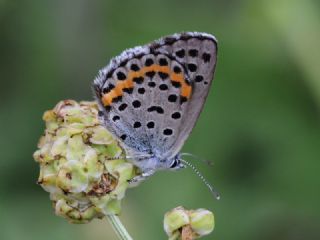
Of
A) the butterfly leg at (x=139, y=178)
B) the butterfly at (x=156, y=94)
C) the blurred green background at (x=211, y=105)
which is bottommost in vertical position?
the butterfly leg at (x=139, y=178)

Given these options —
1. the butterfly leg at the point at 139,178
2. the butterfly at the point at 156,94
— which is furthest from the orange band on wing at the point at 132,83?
the butterfly leg at the point at 139,178

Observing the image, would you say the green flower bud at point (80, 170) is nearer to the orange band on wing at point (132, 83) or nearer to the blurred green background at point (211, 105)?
the orange band on wing at point (132, 83)

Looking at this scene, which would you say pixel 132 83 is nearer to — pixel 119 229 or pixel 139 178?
pixel 139 178

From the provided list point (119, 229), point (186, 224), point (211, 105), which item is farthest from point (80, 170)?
point (211, 105)

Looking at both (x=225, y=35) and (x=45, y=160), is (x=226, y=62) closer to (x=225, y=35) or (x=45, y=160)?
(x=225, y=35)

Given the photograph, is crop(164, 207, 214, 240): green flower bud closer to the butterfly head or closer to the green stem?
the green stem

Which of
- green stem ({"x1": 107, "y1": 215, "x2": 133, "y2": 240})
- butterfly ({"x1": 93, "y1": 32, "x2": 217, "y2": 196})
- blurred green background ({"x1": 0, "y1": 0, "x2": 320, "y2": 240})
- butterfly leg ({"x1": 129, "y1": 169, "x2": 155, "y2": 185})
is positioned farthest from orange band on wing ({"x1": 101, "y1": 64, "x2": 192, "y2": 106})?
blurred green background ({"x1": 0, "y1": 0, "x2": 320, "y2": 240})
